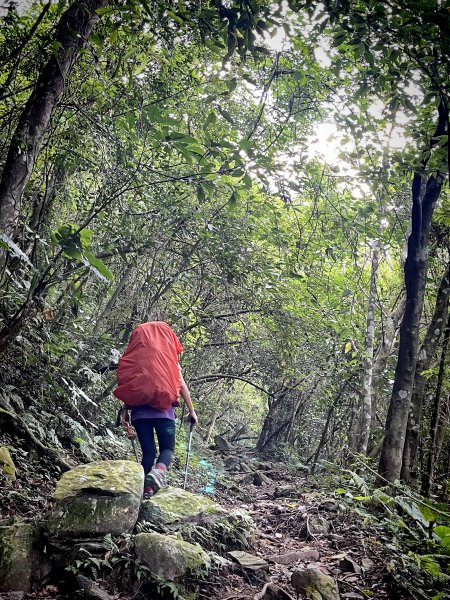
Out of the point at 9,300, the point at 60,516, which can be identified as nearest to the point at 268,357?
the point at 9,300

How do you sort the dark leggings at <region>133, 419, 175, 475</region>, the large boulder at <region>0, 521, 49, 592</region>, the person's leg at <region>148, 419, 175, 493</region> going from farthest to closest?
the dark leggings at <region>133, 419, 175, 475</region> < the person's leg at <region>148, 419, 175, 493</region> < the large boulder at <region>0, 521, 49, 592</region>

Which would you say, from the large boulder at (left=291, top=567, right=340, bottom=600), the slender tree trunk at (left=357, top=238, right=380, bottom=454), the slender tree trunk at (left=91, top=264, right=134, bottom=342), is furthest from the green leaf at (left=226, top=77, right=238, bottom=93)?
the slender tree trunk at (left=357, top=238, right=380, bottom=454)

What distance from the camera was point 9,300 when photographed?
4949 mm

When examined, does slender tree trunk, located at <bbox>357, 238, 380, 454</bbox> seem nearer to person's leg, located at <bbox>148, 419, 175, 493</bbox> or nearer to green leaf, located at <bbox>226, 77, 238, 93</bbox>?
person's leg, located at <bbox>148, 419, 175, 493</bbox>

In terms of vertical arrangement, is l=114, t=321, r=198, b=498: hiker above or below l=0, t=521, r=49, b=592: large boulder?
above

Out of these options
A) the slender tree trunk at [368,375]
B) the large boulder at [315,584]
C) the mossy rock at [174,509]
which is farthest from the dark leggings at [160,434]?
the slender tree trunk at [368,375]

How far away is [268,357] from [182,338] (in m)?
5.16

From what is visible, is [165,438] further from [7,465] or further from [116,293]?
[116,293]

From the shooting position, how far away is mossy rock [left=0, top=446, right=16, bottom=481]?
4.12 metres

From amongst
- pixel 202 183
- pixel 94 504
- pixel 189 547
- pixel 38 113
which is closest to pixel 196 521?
pixel 189 547

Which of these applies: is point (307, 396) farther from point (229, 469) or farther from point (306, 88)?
point (306, 88)

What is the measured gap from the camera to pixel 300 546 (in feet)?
15.5

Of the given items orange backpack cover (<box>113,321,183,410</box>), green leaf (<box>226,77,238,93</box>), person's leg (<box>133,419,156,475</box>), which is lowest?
person's leg (<box>133,419,156,475</box>)

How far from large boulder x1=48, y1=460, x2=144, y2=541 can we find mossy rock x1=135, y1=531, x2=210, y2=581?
259 mm
